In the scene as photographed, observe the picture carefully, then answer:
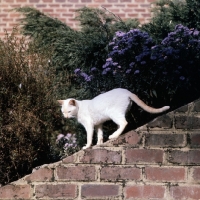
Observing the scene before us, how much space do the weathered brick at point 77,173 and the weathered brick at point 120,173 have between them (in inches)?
2.3

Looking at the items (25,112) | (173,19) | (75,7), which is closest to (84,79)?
(25,112)

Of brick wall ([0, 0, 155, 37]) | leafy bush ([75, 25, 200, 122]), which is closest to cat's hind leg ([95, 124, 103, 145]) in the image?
leafy bush ([75, 25, 200, 122])

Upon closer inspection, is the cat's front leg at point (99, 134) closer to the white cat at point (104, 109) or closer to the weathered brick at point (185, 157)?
the white cat at point (104, 109)

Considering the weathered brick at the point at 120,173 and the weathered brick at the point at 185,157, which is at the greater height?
the weathered brick at the point at 185,157

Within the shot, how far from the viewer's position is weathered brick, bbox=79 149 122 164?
2.49 metres

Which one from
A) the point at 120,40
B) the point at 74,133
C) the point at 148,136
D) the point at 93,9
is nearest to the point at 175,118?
the point at 148,136

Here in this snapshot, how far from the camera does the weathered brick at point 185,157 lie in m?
2.45

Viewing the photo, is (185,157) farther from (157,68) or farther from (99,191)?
(157,68)

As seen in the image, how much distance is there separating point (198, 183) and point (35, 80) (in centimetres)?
301

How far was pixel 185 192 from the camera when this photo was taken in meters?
2.44

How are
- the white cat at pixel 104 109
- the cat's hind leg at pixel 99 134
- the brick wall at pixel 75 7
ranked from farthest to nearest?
the brick wall at pixel 75 7, the cat's hind leg at pixel 99 134, the white cat at pixel 104 109

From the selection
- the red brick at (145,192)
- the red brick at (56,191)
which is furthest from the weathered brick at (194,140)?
the red brick at (56,191)

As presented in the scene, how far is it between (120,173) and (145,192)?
0.53 ft

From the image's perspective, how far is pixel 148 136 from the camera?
249 cm
